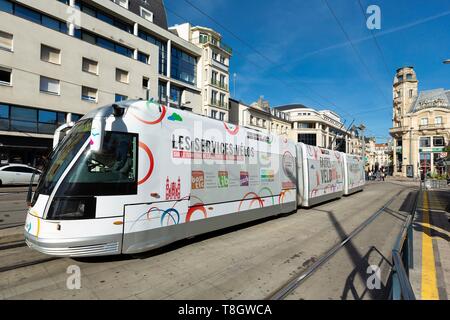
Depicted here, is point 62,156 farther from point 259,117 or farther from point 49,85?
point 259,117

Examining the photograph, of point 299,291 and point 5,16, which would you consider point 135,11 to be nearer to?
point 5,16

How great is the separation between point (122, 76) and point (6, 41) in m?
8.77

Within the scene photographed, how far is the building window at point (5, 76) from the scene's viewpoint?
1781 centimetres

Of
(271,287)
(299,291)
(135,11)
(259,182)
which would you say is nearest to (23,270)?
(271,287)

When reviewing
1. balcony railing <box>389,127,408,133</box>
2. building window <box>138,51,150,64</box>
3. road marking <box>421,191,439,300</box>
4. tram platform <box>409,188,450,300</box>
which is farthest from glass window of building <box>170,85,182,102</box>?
balcony railing <box>389,127,408,133</box>

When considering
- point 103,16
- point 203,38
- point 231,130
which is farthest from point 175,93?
point 231,130

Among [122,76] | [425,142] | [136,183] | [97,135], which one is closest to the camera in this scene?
[97,135]

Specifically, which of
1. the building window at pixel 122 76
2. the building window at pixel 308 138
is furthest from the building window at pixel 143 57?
the building window at pixel 308 138

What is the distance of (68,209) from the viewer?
13.5ft

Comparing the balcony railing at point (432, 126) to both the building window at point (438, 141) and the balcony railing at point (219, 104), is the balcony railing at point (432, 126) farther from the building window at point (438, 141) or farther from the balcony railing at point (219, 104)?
the balcony railing at point (219, 104)

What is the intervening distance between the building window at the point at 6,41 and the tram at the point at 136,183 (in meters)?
18.5

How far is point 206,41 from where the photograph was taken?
116ft

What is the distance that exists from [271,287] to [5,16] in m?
24.2

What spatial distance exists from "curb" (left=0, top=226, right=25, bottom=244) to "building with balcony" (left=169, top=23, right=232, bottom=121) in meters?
28.2
